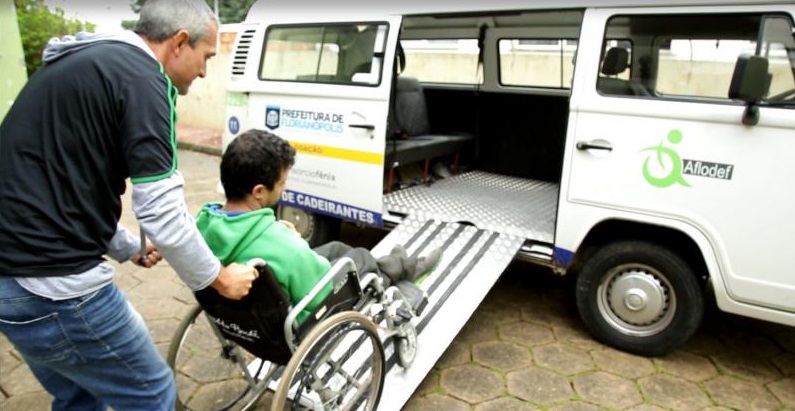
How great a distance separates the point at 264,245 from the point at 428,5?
233 centimetres

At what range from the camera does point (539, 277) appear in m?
4.34

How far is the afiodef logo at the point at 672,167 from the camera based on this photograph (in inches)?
107

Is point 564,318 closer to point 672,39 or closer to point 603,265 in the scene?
point 603,265

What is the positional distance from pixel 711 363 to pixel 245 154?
2924 mm

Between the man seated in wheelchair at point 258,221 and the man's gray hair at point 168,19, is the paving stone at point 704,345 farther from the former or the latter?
the man's gray hair at point 168,19

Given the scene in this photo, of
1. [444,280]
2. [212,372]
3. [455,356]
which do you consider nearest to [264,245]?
[212,372]

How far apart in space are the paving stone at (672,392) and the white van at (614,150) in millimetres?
201

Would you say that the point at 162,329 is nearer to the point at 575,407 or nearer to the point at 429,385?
the point at 429,385

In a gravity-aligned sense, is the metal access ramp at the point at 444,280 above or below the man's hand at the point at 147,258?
below

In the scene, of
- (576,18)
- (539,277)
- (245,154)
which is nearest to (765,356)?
(539,277)

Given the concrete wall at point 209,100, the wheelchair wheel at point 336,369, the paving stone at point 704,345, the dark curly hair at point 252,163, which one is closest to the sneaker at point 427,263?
the wheelchair wheel at point 336,369

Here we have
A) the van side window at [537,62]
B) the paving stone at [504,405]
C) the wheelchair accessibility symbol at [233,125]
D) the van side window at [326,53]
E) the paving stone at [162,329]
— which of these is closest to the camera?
the paving stone at [504,405]

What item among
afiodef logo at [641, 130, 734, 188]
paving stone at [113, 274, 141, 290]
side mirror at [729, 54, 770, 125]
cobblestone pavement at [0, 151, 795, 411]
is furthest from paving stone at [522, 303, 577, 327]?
paving stone at [113, 274, 141, 290]

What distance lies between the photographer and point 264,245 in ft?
6.34
